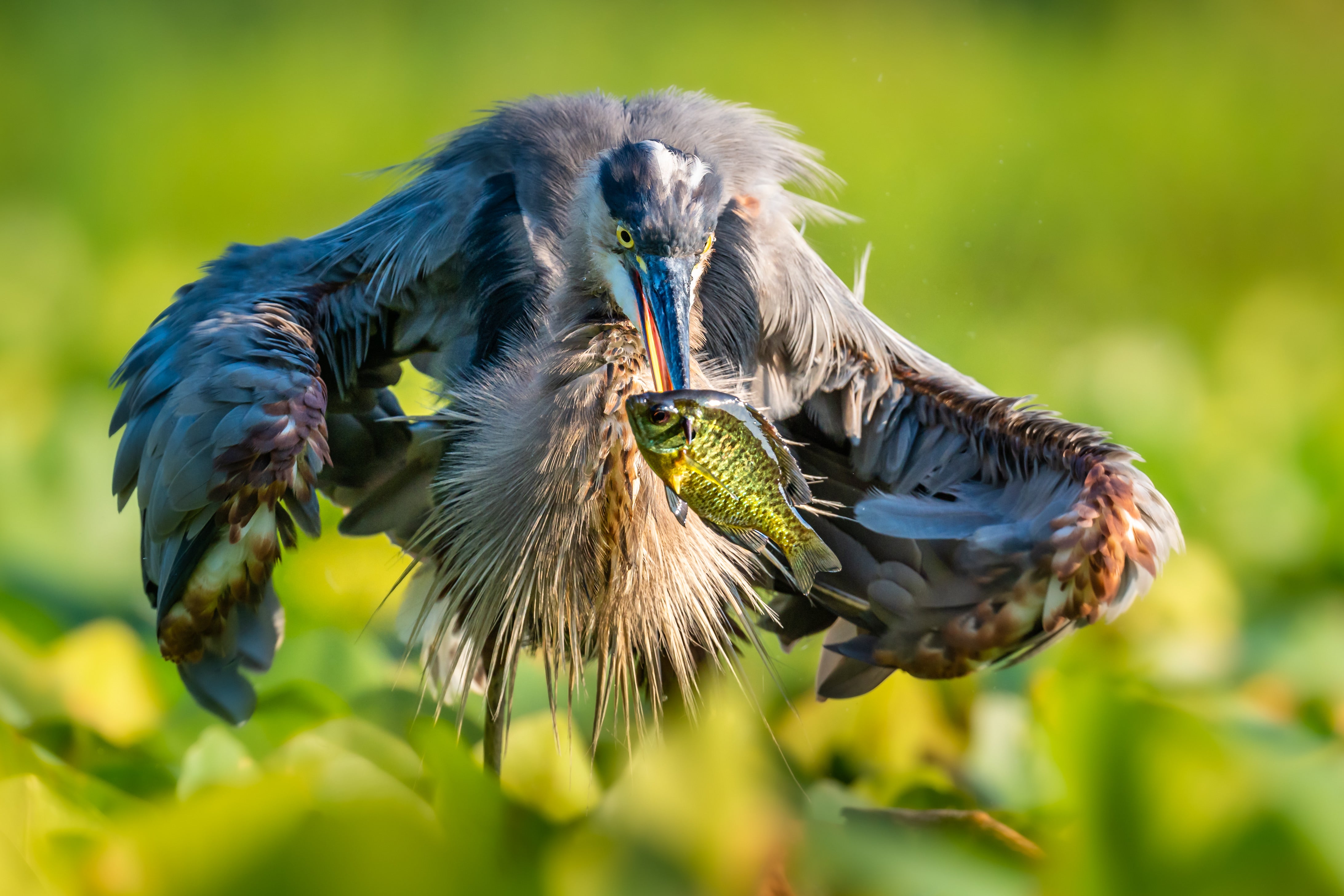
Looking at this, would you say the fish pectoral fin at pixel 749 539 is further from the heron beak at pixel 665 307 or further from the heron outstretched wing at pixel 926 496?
the heron beak at pixel 665 307

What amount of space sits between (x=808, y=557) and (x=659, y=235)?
31cm

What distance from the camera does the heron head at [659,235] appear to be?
1.01m

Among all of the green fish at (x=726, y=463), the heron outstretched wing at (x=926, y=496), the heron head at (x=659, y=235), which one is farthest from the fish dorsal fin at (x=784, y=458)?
the heron outstretched wing at (x=926, y=496)

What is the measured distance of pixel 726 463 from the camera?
0.88 metres

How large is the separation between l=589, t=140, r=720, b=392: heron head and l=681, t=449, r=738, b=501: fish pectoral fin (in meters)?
0.13

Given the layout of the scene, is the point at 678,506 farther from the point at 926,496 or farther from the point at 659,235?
the point at 926,496

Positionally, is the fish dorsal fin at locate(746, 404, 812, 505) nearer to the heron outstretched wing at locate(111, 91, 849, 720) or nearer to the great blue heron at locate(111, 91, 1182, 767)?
the great blue heron at locate(111, 91, 1182, 767)

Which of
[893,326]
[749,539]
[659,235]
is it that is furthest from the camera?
[893,326]

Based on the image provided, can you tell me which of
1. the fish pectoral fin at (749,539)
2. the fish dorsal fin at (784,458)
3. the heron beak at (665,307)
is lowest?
the fish pectoral fin at (749,539)

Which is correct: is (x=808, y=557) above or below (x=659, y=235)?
below

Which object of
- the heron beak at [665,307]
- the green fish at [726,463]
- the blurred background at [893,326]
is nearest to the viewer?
the blurred background at [893,326]

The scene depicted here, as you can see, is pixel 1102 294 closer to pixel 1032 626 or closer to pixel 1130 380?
pixel 1130 380

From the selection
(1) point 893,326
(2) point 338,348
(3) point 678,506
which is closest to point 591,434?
(3) point 678,506

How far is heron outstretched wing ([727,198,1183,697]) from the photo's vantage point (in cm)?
109
